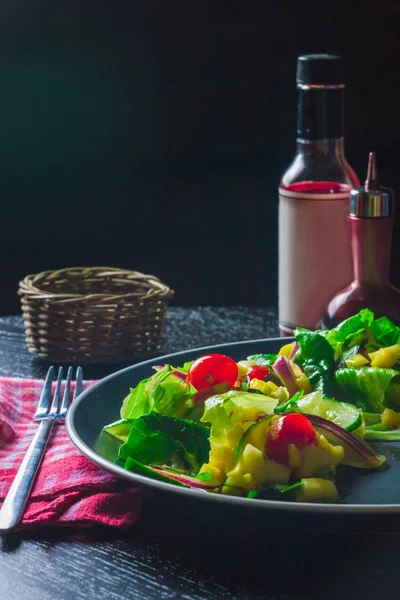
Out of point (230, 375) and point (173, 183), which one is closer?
point (230, 375)

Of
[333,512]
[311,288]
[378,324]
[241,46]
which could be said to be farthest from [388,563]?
[241,46]

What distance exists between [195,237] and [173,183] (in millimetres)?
214

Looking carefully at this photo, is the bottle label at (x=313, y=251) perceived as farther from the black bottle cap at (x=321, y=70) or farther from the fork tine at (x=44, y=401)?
the fork tine at (x=44, y=401)

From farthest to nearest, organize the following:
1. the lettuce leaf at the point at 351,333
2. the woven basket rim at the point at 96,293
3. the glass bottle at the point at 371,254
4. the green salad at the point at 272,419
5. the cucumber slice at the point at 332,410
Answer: the woven basket rim at the point at 96,293 < the glass bottle at the point at 371,254 < the lettuce leaf at the point at 351,333 < the cucumber slice at the point at 332,410 < the green salad at the point at 272,419

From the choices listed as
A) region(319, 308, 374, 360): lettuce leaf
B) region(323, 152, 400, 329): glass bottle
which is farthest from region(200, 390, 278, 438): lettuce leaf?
region(323, 152, 400, 329): glass bottle

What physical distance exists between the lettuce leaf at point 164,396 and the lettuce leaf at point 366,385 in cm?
19

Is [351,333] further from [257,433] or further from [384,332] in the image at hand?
[257,433]

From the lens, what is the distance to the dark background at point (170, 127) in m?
3.33

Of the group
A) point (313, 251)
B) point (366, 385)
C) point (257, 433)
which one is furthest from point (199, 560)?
point (313, 251)

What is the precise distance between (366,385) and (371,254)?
0.35 m

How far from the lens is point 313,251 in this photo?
1529mm

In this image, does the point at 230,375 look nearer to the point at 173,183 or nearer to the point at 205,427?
the point at 205,427

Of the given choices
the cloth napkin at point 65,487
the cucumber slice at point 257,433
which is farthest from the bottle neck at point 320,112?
the cucumber slice at point 257,433

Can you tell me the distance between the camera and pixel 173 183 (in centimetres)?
353
